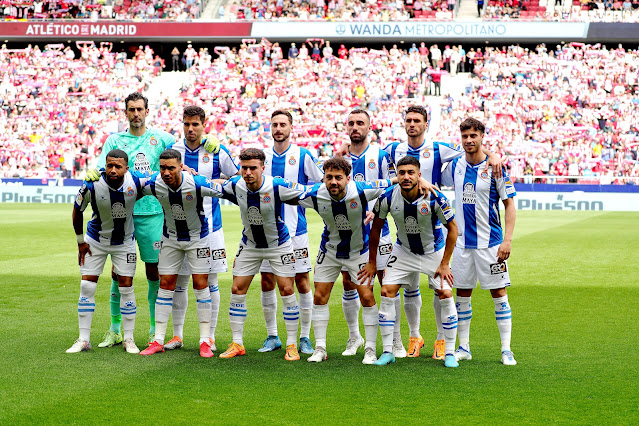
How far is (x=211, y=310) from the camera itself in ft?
23.9

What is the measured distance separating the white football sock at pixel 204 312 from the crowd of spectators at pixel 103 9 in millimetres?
35875

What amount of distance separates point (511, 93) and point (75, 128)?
18407mm

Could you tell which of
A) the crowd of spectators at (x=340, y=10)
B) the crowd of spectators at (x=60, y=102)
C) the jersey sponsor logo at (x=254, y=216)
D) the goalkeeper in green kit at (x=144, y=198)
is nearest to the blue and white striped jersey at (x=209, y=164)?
the goalkeeper in green kit at (x=144, y=198)

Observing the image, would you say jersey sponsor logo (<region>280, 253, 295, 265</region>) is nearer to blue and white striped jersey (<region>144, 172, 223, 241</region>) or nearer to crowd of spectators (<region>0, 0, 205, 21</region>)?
A: blue and white striped jersey (<region>144, 172, 223, 241</region>)

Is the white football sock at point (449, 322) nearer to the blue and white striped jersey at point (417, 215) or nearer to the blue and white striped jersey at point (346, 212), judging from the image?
the blue and white striped jersey at point (417, 215)

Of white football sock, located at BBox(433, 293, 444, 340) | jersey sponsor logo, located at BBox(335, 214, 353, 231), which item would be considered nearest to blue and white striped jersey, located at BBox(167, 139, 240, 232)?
jersey sponsor logo, located at BBox(335, 214, 353, 231)

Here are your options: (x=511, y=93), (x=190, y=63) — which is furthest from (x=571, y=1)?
(x=190, y=63)

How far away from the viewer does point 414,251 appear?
271 inches

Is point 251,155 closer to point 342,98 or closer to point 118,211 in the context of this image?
point 118,211

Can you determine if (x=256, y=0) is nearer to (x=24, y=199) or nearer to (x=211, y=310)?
(x=24, y=199)

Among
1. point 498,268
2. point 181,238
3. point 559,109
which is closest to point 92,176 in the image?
point 181,238

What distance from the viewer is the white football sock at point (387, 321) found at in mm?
6801

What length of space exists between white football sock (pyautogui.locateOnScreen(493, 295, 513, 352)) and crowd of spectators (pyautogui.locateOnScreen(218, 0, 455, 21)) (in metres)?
33.1

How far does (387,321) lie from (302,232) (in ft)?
4.47
